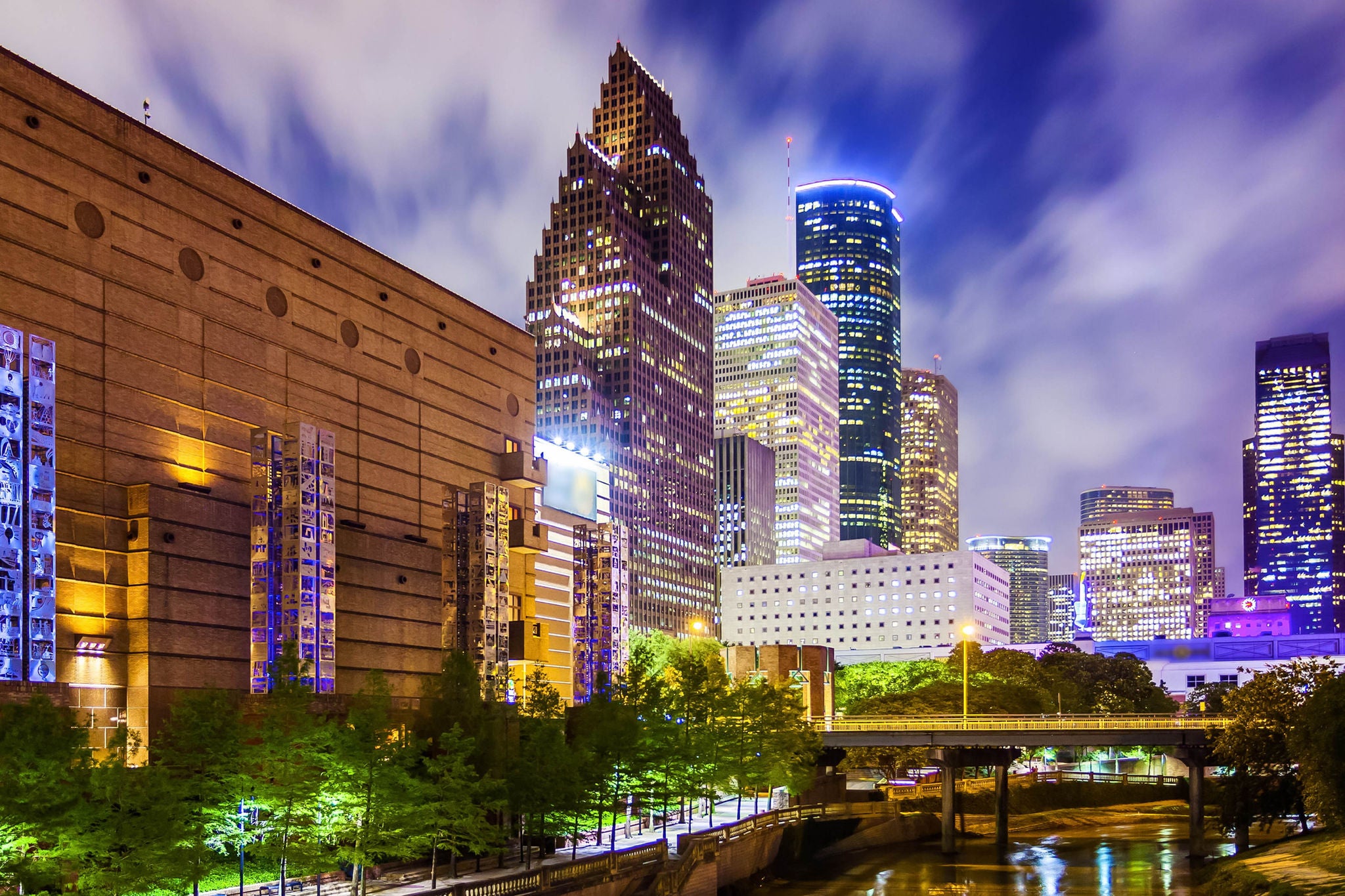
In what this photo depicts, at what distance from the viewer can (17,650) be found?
61.0 m

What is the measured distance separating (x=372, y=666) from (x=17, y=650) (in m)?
30.7

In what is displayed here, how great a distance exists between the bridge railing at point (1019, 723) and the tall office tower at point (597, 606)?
19485 mm

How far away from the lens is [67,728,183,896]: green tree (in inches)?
1646

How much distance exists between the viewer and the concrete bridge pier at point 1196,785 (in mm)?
96812

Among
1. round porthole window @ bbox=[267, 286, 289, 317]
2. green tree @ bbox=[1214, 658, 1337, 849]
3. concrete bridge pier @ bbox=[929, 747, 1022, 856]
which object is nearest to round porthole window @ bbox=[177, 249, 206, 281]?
round porthole window @ bbox=[267, 286, 289, 317]

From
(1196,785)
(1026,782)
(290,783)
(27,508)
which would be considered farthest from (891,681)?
(290,783)

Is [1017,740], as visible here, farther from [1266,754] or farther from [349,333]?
[349,333]

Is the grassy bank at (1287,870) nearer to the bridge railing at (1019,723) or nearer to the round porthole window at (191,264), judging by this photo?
the bridge railing at (1019,723)

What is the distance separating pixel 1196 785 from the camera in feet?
327

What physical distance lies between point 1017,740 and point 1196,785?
45.2 feet

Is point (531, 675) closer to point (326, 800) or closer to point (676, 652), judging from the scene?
point (326, 800)

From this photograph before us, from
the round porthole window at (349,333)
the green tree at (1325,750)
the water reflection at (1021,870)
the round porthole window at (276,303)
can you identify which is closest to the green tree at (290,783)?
the water reflection at (1021,870)

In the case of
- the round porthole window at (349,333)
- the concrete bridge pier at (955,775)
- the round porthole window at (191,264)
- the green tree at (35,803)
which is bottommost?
the concrete bridge pier at (955,775)

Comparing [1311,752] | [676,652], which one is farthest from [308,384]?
[676,652]
